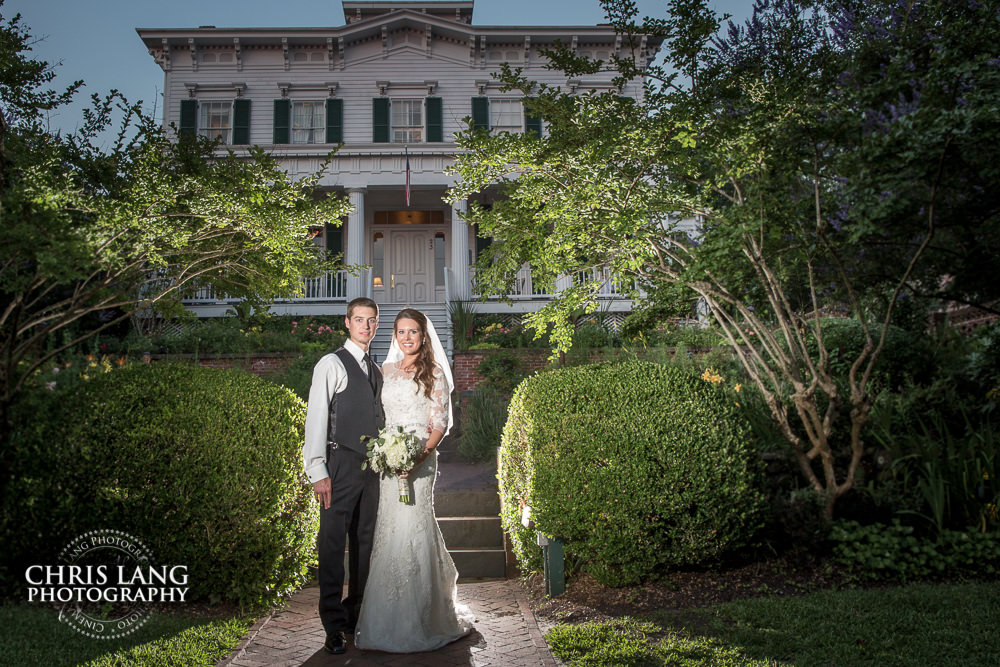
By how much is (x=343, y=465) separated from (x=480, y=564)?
230 cm

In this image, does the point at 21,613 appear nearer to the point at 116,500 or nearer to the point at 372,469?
the point at 116,500

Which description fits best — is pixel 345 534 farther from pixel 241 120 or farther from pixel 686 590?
pixel 241 120

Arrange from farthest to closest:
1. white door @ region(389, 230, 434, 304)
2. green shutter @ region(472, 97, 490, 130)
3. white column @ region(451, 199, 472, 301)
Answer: white door @ region(389, 230, 434, 304) → green shutter @ region(472, 97, 490, 130) → white column @ region(451, 199, 472, 301)

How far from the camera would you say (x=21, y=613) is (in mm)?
4477

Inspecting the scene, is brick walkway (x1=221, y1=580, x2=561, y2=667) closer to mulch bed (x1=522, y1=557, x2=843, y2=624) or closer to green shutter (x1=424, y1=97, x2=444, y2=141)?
mulch bed (x1=522, y1=557, x2=843, y2=624)

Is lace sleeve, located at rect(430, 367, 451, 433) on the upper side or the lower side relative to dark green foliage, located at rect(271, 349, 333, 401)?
lower

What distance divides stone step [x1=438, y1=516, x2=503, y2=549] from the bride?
1.71m

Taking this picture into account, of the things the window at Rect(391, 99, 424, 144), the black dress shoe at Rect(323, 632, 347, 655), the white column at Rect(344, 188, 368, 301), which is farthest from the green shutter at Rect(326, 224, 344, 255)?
the black dress shoe at Rect(323, 632, 347, 655)

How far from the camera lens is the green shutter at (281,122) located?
19.8m

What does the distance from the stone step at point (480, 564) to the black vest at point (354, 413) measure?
2.21 m

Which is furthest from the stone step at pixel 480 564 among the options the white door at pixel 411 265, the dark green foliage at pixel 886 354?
the white door at pixel 411 265

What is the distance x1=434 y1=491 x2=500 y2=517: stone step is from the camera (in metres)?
6.60

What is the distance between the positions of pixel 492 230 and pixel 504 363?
22.9 feet

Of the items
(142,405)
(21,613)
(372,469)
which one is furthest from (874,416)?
(21,613)
